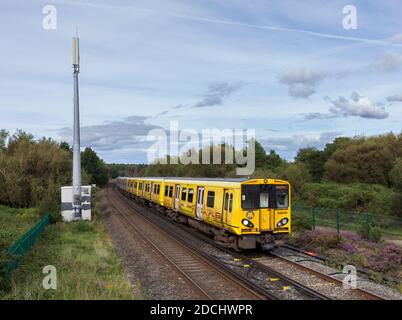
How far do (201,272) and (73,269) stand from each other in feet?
13.0

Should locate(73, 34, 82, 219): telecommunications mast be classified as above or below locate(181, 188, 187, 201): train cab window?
above

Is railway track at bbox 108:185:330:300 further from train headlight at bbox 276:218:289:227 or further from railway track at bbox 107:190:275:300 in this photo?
train headlight at bbox 276:218:289:227

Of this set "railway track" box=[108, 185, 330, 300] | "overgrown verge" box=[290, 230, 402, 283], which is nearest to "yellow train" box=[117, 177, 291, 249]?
"railway track" box=[108, 185, 330, 300]

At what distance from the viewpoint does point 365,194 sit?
109 feet

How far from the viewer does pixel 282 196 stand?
1594cm

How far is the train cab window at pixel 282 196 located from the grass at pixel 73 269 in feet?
20.3

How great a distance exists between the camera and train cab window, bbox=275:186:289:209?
51.9 feet

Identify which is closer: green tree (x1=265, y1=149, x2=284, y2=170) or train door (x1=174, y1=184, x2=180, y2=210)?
train door (x1=174, y1=184, x2=180, y2=210)

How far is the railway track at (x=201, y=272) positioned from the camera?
10.9 meters

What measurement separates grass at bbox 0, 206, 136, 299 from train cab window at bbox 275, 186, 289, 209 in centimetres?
617

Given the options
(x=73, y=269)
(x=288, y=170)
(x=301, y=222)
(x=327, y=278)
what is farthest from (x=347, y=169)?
(x=73, y=269)
